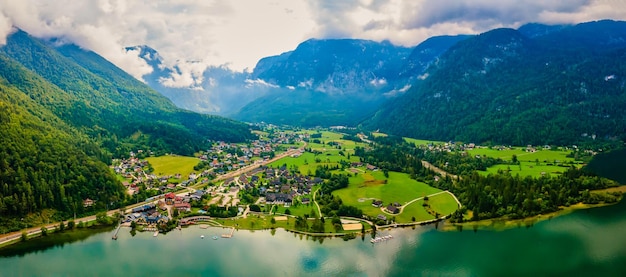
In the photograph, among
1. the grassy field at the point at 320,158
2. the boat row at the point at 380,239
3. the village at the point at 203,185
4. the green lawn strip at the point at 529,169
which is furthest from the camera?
the grassy field at the point at 320,158

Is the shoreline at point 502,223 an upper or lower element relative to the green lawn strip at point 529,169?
lower

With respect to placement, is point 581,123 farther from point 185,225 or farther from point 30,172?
point 30,172

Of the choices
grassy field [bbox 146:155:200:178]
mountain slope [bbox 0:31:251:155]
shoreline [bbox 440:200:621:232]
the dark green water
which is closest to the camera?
the dark green water

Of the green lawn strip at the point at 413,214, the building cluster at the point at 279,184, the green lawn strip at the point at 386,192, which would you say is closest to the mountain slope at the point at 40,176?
the building cluster at the point at 279,184

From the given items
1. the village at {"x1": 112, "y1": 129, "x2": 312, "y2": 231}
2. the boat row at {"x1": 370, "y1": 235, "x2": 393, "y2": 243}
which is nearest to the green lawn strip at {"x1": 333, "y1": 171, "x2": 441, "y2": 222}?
the boat row at {"x1": 370, "y1": 235, "x2": 393, "y2": 243}

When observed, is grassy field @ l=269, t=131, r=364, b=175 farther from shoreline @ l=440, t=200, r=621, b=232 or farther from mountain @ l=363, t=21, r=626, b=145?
shoreline @ l=440, t=200, r=621, b=232

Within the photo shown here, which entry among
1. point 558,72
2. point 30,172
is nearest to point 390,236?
point 30,172

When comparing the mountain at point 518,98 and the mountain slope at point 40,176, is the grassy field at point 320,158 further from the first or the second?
the mountain slope at point 40,176
